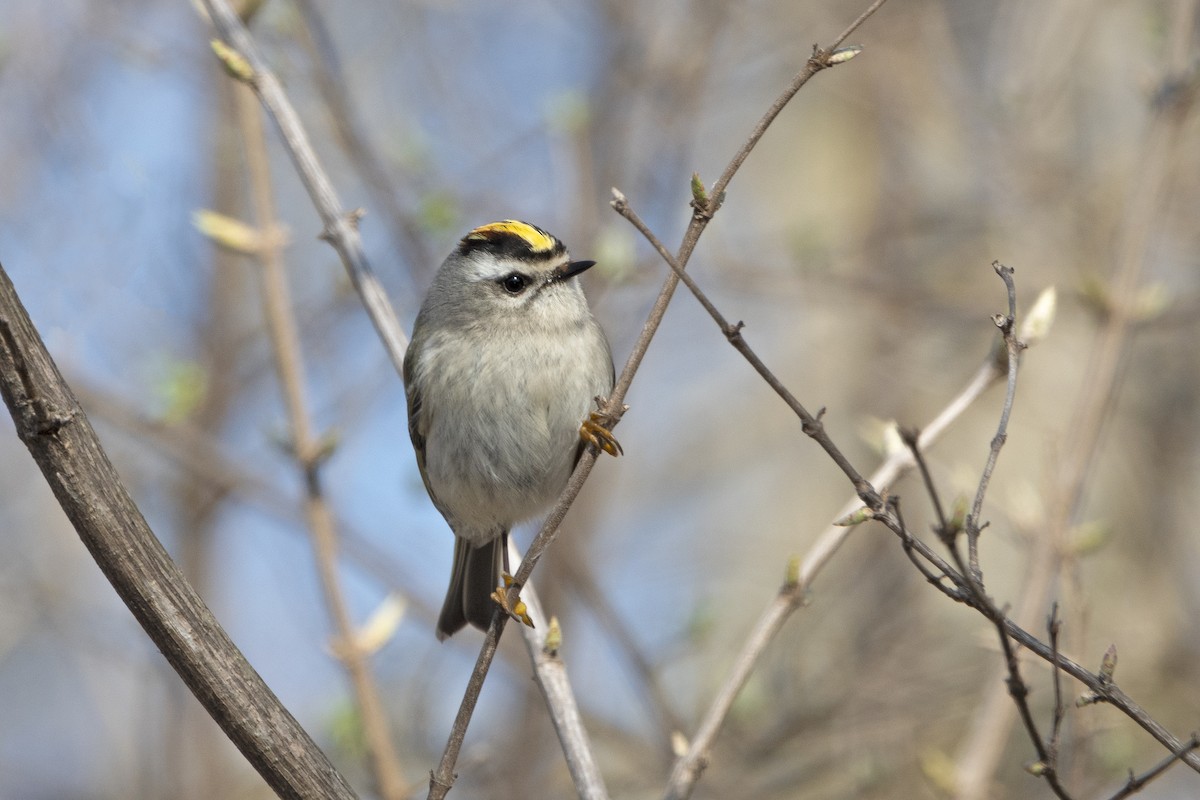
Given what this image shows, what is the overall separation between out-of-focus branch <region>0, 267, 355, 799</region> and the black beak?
69.9 inches

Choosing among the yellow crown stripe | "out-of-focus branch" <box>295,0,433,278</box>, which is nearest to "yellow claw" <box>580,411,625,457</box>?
the yellow crown stripe

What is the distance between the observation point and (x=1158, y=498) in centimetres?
641

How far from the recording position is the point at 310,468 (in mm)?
3316

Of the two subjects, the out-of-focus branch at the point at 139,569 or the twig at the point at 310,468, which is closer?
the out-of-focus branch at the point at 139,569

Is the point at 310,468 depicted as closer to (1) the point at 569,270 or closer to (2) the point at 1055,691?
(1) the point at 569,270

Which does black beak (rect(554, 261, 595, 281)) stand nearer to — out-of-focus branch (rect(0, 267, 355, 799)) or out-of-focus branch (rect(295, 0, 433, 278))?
out-of-focus branch (rect(295, 0, 433, 278))

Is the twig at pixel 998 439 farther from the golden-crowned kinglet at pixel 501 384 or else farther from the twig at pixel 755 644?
the golden-crowned kinglet at pixel 501 384

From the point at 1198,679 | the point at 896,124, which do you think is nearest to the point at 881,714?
the point at 1198,679

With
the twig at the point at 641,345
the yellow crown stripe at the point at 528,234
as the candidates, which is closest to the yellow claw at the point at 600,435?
the twig at the point at 641,345

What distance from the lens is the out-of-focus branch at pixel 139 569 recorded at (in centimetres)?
184

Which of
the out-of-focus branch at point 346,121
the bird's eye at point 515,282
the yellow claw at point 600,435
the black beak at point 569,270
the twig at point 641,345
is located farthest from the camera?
the out-of-focus branch at point 346,121

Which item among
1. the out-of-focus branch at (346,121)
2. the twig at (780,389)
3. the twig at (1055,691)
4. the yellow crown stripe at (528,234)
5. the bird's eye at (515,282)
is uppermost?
the out-of-focus branch at (346,121)

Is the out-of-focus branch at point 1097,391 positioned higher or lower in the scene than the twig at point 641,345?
higher

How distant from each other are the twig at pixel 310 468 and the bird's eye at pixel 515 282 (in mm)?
726
